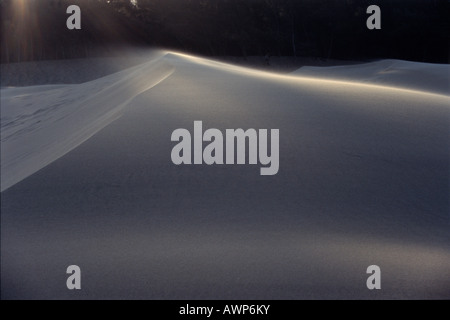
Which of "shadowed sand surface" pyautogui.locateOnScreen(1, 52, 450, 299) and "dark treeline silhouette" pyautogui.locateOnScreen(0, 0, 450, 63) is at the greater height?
"dark treeline silhouette" pyautogui.locateOnScreen(0, 0, 450, 63)

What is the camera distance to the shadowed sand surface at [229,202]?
3500 millimetres

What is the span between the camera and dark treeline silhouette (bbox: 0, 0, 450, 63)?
90.6ft

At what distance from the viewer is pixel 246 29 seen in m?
31.3

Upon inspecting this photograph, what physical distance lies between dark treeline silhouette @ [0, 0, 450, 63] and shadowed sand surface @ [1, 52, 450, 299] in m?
21.9

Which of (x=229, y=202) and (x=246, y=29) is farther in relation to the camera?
(x=246, y=29)

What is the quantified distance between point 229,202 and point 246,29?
91.9 feet

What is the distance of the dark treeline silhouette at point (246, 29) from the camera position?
27.6 metres

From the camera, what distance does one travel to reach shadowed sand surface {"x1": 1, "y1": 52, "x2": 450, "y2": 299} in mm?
3500

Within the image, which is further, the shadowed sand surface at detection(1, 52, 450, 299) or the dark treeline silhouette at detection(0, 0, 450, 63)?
the dark treeline silhouette at detection(0, 0, 450, 63)

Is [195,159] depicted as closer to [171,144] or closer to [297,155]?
[171,144]

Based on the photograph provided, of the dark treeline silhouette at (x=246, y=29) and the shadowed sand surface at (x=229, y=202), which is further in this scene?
the dark treeline silhouette at (x=246, y=29)

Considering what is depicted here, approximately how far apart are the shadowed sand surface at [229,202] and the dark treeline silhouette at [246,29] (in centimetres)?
2194

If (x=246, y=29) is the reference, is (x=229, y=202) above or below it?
below

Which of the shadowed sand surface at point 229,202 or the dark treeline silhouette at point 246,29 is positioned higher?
the dark treeline silhouette at point 246,29
